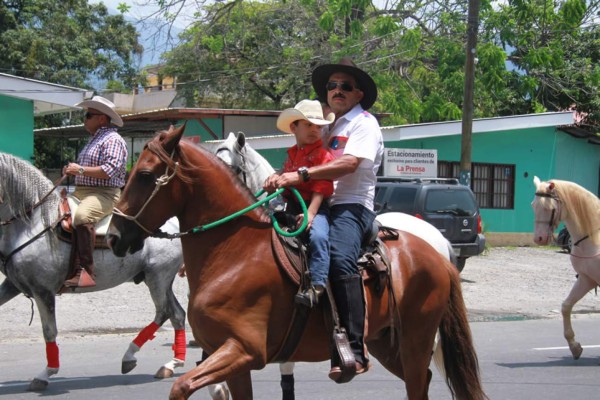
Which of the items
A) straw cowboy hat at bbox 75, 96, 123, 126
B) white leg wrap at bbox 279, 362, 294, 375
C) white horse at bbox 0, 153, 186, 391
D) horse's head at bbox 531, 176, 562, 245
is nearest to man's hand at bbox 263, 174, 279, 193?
white leg wrap at bbox 279, 362, 294, 375

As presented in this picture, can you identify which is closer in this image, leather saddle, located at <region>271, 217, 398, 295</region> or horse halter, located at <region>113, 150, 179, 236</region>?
horse halter, located at <region>113, 150, 179, 236</region>

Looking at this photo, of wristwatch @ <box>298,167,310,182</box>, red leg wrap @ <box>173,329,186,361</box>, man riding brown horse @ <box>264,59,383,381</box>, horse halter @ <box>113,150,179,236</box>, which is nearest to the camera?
horse halter @ <box>113,150,179,236</box>

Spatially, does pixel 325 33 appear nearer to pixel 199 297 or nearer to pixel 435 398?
pixel 435 398

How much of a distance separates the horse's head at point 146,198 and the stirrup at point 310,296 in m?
0.94

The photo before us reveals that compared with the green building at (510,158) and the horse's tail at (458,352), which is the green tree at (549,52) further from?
the horse's tail at (458,352)

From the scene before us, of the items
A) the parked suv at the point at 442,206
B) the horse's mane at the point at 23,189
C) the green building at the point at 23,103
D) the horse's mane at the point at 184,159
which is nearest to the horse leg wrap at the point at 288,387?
the horse's mane at the point at 184,159

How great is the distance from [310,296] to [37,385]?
3.90 meters

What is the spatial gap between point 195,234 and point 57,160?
2936 cm

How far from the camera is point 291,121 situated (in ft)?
16.7

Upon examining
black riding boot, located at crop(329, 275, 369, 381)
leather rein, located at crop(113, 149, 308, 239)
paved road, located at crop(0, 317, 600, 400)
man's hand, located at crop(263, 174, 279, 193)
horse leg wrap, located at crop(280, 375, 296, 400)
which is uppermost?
man's hand, located at crop(263, 174, 279, 193)

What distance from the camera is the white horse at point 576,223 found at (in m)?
9.52

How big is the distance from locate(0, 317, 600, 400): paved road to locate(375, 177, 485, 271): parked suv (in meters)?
5.71

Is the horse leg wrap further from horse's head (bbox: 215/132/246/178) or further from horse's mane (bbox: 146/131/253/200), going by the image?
horse's head (bbox: 215/132/246/178)

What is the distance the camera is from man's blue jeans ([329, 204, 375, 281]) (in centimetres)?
502
